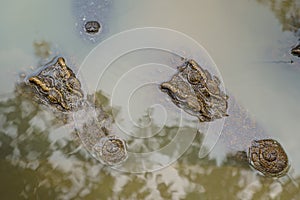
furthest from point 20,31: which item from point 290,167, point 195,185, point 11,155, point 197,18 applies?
point 290,167

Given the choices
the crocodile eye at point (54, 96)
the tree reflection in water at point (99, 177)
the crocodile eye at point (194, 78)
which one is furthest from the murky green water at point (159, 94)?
the crocodile eye at point (194, 78)

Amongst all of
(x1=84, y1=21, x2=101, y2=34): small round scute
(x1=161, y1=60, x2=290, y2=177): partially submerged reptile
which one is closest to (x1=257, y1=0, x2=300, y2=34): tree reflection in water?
(x1=161, y1=60, x2=290, y2=177): partially submerged reptile

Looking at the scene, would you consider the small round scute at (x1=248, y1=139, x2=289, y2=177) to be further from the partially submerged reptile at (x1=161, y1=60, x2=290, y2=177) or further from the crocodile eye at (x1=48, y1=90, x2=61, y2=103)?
the crocodile eye at (x1=48, y1=90, x2=61, y2=103)

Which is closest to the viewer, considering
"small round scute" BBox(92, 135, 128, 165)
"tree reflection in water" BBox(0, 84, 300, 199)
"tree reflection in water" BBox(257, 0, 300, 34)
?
"tree reflection in water" BBox(0, 84, 300, 199)

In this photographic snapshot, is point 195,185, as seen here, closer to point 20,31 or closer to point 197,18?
point 197,18

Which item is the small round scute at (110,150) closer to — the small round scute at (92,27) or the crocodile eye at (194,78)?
the crocodile eye at (194,78)
